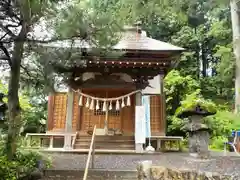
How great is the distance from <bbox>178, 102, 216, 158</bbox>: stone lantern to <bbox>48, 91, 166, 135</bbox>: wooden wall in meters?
2.51

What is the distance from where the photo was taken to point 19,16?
14.8 feet

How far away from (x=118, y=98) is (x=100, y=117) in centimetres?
176

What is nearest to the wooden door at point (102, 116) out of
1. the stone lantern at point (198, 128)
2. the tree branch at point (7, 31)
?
the stone lantern at point (198, 128)

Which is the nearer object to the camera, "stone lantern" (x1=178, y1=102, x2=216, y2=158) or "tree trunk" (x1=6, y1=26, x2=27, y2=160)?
"tree trunk" (x1=6, y1=26, x2=27, y2=160)

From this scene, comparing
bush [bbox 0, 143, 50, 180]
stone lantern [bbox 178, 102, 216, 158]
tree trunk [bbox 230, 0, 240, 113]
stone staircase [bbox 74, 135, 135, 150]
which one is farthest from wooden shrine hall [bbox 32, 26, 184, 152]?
tree trunk [bbox 230, 0, 240, 113]

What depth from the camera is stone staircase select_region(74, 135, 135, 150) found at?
866cm

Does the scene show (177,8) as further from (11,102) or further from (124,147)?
(124,147)

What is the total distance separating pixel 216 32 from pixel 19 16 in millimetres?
12065

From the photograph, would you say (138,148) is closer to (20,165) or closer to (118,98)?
(118,98)

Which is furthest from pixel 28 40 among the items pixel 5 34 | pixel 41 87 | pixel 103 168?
pixel 103 168

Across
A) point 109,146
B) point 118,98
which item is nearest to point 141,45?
point 118,98

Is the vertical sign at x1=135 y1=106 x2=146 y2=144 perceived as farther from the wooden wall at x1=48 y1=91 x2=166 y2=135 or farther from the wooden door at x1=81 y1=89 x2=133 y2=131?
the wooden door at x1=81 y1=89 x2=133 y2=131

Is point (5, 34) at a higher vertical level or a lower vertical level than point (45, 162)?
higher

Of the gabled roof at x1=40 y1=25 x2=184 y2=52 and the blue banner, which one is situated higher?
the gabled roof at x1=40 y1=25 x2=184 y2=52
